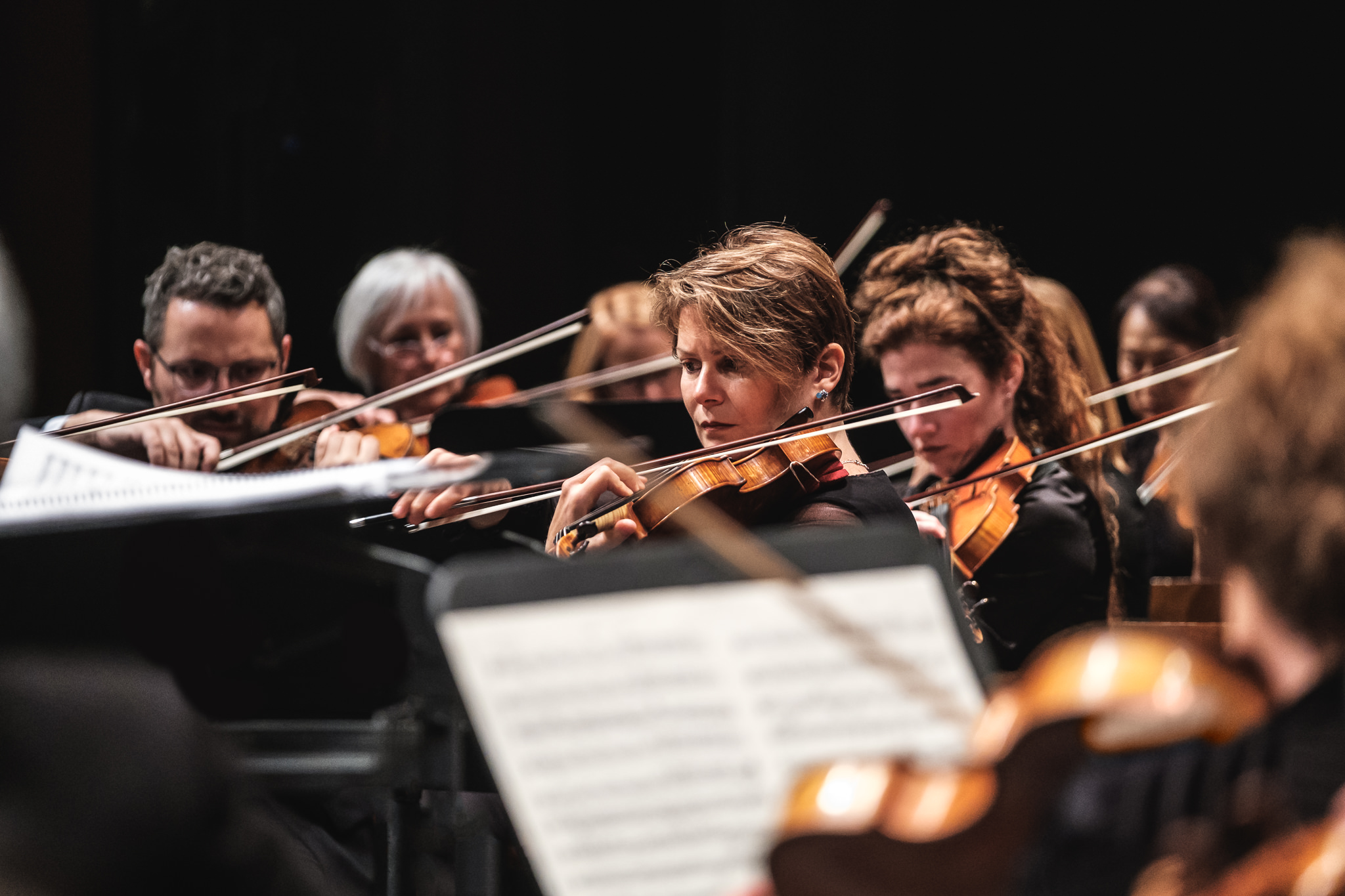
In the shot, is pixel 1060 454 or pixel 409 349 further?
pixel 409 349

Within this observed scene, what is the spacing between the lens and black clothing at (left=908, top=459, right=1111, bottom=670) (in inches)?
80.7

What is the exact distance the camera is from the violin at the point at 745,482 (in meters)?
1.57

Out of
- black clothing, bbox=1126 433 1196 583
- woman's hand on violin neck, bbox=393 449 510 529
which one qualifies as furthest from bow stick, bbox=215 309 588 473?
black clothing, bbox=1126 433 1196 583

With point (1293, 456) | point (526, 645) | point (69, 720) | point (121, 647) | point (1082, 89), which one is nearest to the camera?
point (1293, 456)

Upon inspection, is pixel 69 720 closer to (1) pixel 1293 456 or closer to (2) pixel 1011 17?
(1) pixel 1293 456

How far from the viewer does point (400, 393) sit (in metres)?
2.39

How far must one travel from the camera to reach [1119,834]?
63 centimetres

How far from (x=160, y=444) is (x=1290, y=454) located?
1.88 m

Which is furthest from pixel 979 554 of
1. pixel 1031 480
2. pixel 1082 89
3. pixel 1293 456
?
pixel 1082 89

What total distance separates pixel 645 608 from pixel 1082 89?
3.47 m

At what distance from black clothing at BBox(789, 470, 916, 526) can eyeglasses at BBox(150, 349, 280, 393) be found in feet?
3.90

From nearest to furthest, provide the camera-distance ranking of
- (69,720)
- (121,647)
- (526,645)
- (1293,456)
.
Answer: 1. (1293,456)
2. (526,645)
3. (69,720)
4. (121,647)

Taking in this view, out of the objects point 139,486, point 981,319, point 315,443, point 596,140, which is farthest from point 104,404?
point 596,140

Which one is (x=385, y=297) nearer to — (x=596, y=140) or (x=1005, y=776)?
(x=596, y=140)
